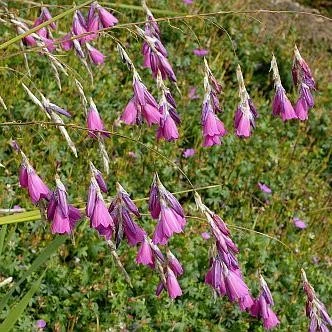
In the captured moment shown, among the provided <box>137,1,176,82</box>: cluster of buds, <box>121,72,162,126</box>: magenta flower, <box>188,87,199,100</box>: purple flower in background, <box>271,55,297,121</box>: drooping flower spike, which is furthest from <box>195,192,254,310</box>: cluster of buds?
<box>188,87,199,100</box>: purple flower in background

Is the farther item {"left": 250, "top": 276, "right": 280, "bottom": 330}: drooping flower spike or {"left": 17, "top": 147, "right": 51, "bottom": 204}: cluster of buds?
{"left": 250, "top": 276, "right": 280, "bottom": 330}: drooping flower spike

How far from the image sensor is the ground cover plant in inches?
69.6

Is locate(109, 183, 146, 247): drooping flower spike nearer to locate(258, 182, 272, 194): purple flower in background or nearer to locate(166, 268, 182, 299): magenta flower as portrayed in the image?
locate(166, 268, 182, 299): magenta flower

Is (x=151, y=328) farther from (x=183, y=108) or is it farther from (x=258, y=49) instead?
(x=258, y=49)

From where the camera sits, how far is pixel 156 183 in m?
1.75

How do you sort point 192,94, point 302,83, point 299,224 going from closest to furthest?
point 302,83 < point 299,224 < point 192,94

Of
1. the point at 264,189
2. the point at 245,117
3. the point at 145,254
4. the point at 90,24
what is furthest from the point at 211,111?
the point at 264,189

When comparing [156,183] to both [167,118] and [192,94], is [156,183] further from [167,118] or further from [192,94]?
[192,94]

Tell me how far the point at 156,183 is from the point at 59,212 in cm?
24

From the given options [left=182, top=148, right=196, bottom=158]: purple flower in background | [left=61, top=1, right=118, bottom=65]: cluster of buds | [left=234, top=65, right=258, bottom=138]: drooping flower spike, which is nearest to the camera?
[left=234, top=65, right=258, bottom=138]: drooping flower spike

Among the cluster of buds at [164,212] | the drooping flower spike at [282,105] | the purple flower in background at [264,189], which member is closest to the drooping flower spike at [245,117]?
the drooping flower spike at [282,105]

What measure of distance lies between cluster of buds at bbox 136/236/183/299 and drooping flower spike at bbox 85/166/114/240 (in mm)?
176

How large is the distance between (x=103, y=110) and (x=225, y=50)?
6.34ft

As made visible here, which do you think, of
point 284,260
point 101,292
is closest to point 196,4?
point 284,260
